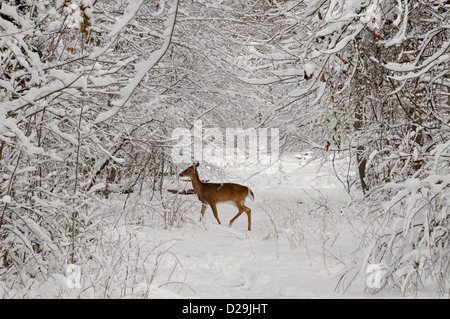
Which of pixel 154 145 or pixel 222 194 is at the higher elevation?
pixel 154 145

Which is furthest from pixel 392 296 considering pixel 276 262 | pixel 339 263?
pixel 276 262

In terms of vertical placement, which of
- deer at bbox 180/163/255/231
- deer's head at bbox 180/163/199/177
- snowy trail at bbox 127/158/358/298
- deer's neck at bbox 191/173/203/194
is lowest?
snowy trail at bbox 127/158/358/298

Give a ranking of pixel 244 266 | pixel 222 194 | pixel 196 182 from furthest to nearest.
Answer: pixel 196 182
pixel 222 194
pixel 244 266

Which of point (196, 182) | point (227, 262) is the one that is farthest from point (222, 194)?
point (227, 262)

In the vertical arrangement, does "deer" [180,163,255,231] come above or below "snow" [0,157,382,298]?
above

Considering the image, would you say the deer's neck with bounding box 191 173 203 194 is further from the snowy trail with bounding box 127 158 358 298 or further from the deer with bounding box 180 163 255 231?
the snowy trail with bounding box 127 158 358 298

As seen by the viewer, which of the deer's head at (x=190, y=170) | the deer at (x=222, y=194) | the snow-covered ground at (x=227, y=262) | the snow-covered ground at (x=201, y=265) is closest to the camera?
the snow-covered ground at (x=201, y=265)

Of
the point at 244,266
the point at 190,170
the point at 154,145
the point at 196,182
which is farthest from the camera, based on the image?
the point at 196,182

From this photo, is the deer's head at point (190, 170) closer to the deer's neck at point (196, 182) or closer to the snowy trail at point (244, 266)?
the deer's neck at point (196, 182)

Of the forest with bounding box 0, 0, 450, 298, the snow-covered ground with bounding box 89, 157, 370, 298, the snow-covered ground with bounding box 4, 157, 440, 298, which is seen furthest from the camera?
the snow-covered ground with bounding box 89, 157, 370, 298

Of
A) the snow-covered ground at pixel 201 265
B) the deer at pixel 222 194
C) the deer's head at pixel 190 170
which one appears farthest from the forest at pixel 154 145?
the deer's head at pixel 190 170

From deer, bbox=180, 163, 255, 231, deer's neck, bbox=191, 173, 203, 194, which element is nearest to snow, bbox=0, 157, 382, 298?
deer, bbox=180, 163, 255, 231

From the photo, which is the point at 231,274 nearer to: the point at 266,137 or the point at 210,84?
the point at 210,84

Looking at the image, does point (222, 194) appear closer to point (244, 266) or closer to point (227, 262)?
point (227, 262)
